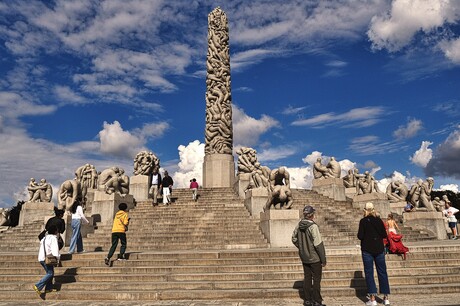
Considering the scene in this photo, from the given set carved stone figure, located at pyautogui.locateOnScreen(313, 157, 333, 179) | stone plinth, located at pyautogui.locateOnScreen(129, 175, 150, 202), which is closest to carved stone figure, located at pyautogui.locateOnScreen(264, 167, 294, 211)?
carved stone figure, located at pyautogui.locateOnScreen(313, 157, 333, 179)

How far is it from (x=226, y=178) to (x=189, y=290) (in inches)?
807

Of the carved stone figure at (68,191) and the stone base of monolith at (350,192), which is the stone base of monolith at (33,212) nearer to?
the carved stone figure at (68,191)

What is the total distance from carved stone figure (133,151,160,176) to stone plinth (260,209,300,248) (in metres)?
10.6

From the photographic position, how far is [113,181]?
17.3 metres

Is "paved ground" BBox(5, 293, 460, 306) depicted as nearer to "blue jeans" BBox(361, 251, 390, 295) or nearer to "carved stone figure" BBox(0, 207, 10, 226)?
"blue jeans" BBox(361, 251, 390, 295)

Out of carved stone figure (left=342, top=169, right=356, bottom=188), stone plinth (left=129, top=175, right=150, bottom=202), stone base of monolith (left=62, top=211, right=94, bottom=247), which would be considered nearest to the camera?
stone base of monolith (left=62, top=211, right=94, bottom=247)

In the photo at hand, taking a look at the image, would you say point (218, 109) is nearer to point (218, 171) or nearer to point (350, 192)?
point (218, 171)

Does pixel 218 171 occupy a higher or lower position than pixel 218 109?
lower

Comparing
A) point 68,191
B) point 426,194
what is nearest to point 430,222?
point 426,194

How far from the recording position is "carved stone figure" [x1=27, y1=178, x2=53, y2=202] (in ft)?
69.5

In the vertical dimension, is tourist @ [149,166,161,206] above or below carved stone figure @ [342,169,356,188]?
below

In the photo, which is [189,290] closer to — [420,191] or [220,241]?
[220,241]

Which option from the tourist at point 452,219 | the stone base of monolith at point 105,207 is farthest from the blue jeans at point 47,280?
the tourist at point 452,219

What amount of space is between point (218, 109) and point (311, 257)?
2416 cm
